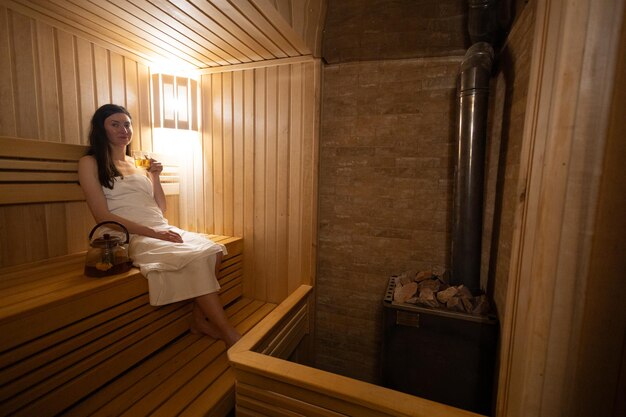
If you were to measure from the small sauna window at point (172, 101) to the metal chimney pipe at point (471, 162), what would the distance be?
203 centimetres

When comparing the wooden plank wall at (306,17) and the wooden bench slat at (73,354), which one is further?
the wooden plank wall at (306,17)

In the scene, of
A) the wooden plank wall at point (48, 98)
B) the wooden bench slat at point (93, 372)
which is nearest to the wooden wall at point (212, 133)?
the wooden plank wall at point (48, 98)

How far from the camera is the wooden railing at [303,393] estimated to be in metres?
1.09

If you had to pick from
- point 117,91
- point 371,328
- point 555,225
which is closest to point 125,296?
point 117,91

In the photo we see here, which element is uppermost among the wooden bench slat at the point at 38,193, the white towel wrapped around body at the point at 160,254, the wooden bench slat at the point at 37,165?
the wooden bench slat at the point at 37,165

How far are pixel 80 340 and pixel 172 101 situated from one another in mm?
1758

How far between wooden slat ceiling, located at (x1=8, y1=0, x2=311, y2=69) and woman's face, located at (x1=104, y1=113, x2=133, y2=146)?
1.86ft

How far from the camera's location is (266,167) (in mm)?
2416

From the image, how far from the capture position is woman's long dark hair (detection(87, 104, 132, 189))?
1.81 metres

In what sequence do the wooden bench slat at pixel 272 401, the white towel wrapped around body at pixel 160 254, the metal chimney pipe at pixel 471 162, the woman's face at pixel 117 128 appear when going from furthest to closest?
1. the woman's face at pixel 117 128
2. the white towel wrapped around body at pixel 160 254
3. the metal chimney pipe at pixel 471 162
4. the wooden bench slat at pixel 272 401

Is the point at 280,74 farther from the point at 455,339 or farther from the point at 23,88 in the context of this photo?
the point at 455,339

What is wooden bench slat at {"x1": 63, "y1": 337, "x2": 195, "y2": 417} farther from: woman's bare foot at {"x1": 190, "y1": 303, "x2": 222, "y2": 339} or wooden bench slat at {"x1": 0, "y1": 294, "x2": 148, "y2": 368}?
wooden bench slat at {"x1": 0, "y1": 294, "x2": 148, "y2": 368}

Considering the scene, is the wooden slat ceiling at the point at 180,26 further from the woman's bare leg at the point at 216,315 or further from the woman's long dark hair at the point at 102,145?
the woman's bare leg at the point at 216,315

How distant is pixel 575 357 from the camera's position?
2.45ft
